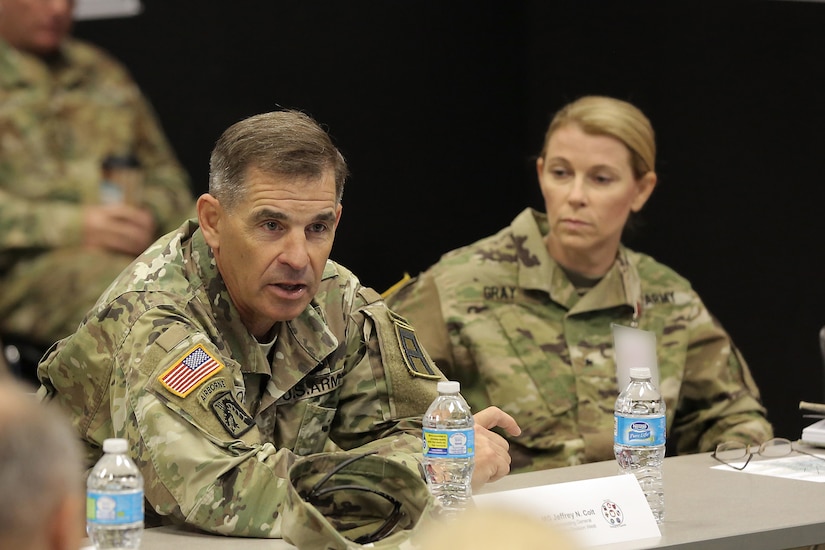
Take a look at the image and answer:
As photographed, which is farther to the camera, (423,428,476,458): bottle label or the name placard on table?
(423,428,476,458): bottle label

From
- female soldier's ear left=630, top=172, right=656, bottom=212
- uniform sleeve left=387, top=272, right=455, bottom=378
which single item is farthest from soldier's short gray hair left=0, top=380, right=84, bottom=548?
female soldier's ear left=630, top=172, right=656, bottom=212

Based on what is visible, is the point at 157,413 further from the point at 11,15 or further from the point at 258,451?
the point at 11,15

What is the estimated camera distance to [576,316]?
368 centimetres

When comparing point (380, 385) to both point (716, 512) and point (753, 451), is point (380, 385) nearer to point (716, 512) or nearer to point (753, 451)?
point (716, 512)

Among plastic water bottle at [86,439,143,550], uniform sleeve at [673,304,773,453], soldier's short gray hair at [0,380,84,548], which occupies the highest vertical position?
soldier's short gray hair at [0,380,84,548]

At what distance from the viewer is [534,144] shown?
15.5ft

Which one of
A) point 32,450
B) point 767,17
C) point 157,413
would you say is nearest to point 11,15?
point 157,413

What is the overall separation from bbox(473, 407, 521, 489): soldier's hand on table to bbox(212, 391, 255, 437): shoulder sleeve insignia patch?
45 centimetres

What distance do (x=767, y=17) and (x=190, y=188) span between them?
8.05 feet

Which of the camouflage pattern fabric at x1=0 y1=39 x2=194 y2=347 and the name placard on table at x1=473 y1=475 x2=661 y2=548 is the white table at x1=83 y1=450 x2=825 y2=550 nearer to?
the name placard on table at x1=473 y1=475 x2=661 y2=548

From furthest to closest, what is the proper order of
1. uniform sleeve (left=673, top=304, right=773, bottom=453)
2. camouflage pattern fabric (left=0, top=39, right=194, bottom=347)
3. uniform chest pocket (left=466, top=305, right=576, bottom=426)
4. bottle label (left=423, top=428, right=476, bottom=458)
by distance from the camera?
uniform sleeve (left=673, top=304, right=773, bottom=453) < uniform chest pocket (left=466, top=305, right=576, bottom=426) < camouflage pattern fabric (left=0, top=39, right=194, bottom=347) < bottle label (left=423, top=428, right=476, bottom=458)

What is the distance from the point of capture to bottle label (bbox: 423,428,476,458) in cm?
218

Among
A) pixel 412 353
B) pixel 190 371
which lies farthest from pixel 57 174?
pixel 190 371

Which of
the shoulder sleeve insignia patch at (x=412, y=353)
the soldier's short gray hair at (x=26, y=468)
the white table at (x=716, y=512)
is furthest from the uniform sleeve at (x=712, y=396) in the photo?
the soldier's short gray hair at (x=26, y=468)
